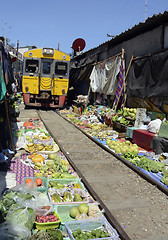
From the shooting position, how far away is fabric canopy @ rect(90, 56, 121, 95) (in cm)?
1195

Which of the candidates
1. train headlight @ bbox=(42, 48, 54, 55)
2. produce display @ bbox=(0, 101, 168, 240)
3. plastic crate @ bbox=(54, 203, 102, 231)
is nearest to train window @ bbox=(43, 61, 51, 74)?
train headlight @ bbox=(42, 48, 54, 55)

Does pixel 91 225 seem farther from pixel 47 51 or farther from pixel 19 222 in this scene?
pixel 47 51

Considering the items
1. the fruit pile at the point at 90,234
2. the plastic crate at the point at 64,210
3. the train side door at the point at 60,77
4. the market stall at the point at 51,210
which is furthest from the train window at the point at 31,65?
the fruit pile at the point at 90,234

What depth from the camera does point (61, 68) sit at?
16344 mm

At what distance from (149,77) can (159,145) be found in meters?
2.98

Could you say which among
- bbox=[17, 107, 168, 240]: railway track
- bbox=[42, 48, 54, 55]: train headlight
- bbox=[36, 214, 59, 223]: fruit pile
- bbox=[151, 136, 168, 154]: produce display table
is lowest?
bbox=[17, 107, 168, 240]: railway track

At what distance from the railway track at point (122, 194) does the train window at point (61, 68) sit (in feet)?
31.3

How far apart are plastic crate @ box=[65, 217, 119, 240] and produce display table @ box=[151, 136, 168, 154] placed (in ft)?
13.6

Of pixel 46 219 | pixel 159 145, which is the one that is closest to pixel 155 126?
pixel 159 145

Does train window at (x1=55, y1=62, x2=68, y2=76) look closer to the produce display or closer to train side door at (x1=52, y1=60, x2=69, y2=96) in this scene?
train side door at (x1=52, y1=60, x2=69, y2=96)

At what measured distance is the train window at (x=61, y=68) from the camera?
53.1ft

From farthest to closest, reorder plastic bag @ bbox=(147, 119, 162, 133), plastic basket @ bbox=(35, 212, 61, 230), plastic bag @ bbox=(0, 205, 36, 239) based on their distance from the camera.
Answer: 1. plastic bag @ bbox=(147, 119, 162, 133)
2. plastic basket @ bbox=(35, 212, 61, 230)
3. plastic bag @ bbox=(0, 205, 36, 239)

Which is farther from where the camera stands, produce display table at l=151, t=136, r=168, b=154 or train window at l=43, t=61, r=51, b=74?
train window at l=43, t=61, r=51, b=74

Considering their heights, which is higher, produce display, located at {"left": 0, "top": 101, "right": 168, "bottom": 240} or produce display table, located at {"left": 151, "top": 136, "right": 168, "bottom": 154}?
produce display table, located at {"left": 151, "top": 136, "right": 168, "bottom": 154}
